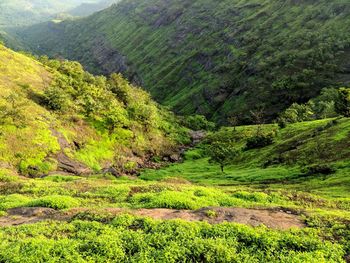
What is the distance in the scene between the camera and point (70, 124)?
282ft

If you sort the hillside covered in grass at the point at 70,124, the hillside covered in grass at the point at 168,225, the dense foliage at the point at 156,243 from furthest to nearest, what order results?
the hillside covered in grass at the point at 70,124 → the hillside covered in grass at the point at 168,225 → the dense foliage at the point at 156,243

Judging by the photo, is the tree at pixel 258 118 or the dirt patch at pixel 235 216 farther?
the tree at pixel 258 118

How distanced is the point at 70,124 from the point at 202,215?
214 feet

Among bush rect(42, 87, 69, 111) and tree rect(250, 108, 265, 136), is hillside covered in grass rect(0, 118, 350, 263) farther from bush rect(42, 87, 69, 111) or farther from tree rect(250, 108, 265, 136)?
tree rect(250, 108, 265, 136)

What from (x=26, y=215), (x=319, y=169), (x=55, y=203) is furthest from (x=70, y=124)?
(x=26, y=215)

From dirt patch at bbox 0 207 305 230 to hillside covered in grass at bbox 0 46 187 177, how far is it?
3672 centimetres

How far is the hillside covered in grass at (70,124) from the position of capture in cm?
6925

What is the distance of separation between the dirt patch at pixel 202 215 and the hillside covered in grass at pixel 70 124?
36715 millimetres

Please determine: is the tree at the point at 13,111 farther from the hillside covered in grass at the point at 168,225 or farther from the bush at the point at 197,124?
the bush at the point at 197,124

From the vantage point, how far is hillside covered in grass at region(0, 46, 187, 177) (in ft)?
227

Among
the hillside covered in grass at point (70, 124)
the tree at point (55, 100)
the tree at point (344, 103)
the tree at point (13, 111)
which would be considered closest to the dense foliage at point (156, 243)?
the hillside covered in grass at point (70, 124)

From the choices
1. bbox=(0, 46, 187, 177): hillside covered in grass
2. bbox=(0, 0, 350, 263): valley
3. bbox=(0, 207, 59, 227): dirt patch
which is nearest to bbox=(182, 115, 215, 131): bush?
bbox=(0, 0, 350, 263): valley

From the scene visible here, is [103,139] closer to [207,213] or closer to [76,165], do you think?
[76,165]

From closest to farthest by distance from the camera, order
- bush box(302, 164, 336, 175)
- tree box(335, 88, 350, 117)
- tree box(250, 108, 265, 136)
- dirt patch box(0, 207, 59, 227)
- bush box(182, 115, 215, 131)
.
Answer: dirt patch box(0, 207, 59, 227)
bush box(302, 164, 336, 175)
tree box(335, 88, 350, 117)
tree box(250, 108, 265, 136)
bush box(182, 115, 215, 131)
